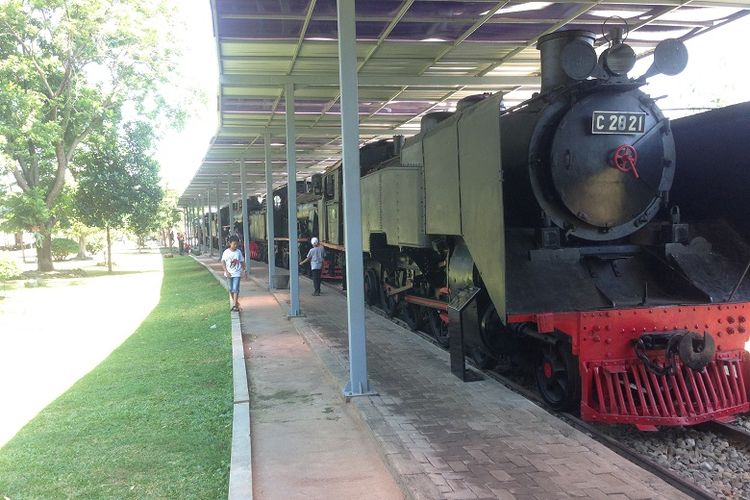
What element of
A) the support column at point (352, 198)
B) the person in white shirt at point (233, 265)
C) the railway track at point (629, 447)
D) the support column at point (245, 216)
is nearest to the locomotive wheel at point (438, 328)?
the railway track at point (629, 447)

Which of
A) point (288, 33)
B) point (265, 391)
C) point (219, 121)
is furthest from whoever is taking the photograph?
point (219, 121)

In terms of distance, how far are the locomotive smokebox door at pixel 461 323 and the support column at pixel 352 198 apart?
0.92m

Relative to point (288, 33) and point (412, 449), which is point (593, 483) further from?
point (288, 33)

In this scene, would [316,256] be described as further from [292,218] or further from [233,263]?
[292,218]

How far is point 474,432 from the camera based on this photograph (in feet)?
14.7

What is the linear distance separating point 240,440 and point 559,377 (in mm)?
2758

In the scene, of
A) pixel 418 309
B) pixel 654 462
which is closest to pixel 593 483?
pixel 654 462

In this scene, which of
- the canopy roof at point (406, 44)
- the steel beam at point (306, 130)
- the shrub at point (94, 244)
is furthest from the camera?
the shrub at point (94, 244)

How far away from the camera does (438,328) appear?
8.27 meters

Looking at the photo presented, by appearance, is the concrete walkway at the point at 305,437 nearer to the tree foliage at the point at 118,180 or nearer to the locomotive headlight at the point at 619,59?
the locomotive headlight at the point at 619,59

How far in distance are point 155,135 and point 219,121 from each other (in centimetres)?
1555

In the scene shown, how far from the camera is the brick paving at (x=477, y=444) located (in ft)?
11.5

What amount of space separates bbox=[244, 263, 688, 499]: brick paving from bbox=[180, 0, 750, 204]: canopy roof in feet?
13.3

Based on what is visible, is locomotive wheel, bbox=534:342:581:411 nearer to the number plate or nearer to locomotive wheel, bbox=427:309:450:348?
the number plate
